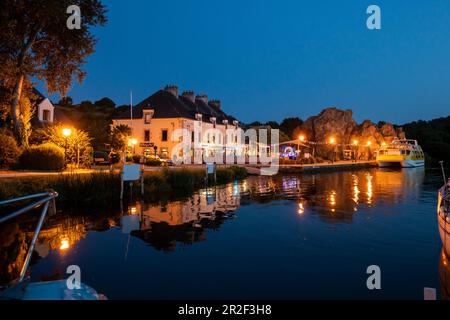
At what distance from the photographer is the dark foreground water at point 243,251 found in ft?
25.4

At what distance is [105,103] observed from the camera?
366 feet

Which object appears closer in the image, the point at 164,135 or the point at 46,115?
the point at 46,115

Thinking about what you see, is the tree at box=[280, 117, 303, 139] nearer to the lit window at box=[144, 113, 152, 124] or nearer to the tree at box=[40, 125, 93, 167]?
the lit window at box=[144, 113, 152, 124]

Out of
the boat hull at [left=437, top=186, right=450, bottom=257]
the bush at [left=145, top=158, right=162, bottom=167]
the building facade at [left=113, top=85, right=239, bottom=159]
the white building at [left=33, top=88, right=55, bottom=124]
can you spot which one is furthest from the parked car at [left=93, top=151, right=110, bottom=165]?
the boat hull at [left=437, top=186, right=450, bottom=257]

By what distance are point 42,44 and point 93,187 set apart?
12895 mm

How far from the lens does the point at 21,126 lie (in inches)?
943

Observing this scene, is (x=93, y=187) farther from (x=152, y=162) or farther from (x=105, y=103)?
(x=105, y=103)

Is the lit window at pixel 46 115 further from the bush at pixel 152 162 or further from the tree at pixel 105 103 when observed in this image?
the tree at pixel 105 103

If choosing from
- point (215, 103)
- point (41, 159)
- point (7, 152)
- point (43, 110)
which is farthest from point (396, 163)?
point (7, 152)

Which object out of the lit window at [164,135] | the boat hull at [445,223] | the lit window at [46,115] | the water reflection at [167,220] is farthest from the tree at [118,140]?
the boat hull at [445,223]

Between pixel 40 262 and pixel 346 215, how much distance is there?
12686 millimetres

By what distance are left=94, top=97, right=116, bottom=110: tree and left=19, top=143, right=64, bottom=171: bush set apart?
91.9 meters

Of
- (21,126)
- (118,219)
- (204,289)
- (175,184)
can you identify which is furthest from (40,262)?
(21,126)
